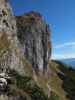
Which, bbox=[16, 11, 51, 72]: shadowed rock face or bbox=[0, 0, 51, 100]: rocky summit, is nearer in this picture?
bbox=[0, 0, 51, 100]: rocky summit

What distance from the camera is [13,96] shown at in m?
23.0

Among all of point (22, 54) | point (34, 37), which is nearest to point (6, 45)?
point (22, 54)

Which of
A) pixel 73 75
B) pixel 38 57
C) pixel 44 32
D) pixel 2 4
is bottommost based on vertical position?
pixel 73 75

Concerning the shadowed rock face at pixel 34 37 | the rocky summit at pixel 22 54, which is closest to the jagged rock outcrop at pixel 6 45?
the rocky summit at pixel 22 54

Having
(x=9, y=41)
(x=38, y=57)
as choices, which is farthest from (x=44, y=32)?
(x=9, y=41)

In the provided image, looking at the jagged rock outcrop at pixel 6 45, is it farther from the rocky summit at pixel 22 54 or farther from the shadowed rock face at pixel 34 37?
the shadowed rock face at pixel 34 37

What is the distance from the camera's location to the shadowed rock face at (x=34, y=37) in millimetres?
51031

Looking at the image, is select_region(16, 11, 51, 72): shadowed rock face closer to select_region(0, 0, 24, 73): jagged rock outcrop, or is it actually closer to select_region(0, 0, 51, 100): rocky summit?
select_region(0, 0, 51, 100): rocky summit

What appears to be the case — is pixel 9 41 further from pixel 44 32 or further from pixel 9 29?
pixel 44 32

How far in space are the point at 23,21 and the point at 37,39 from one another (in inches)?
196

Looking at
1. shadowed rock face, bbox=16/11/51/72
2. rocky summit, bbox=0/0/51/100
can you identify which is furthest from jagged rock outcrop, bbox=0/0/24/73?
shadowed rock face, bbox=16/11/51/72

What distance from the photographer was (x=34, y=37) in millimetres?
54375

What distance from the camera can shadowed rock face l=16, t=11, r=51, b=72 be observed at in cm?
5103

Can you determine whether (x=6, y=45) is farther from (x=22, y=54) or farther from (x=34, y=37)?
(x=34, y=37)
